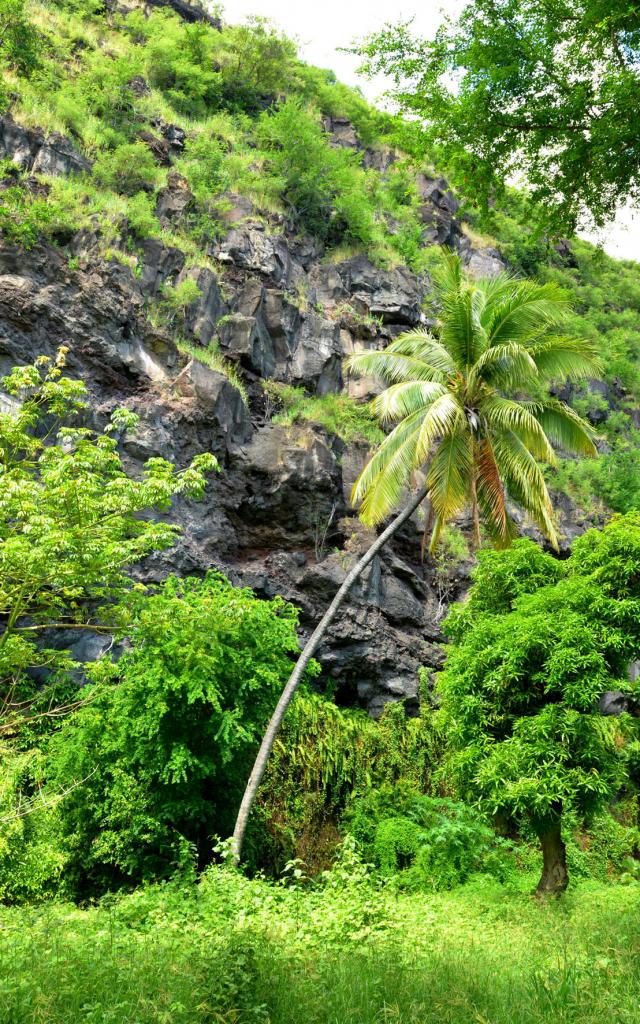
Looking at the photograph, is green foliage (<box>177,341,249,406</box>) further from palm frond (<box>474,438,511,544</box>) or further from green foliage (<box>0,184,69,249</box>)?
palm frond (<box>474,438,511,544</box>)

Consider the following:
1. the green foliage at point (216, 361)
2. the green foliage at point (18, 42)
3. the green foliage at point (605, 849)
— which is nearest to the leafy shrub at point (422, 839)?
the green foliage at point (605, 849)

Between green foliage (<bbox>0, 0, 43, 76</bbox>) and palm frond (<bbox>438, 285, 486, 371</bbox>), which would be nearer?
palm frond (<bbox>438, 285, 486, 371</bbox>)

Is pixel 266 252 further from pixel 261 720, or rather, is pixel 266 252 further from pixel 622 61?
pixel 622 61

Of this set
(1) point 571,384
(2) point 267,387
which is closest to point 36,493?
(2) point 267,387

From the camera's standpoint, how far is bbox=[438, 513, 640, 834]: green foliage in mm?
8672

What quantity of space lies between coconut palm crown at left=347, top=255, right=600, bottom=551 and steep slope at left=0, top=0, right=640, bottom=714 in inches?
55.6

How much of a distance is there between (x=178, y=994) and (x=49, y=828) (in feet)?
23.2

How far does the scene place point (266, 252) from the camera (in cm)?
2241

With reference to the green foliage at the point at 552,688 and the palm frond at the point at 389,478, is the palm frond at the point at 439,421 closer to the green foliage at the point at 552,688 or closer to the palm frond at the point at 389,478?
the palm frond at the point at 389,478

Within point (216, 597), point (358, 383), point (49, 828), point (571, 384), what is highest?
point (571, 384)

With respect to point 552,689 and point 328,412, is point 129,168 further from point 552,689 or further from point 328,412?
point 552,689

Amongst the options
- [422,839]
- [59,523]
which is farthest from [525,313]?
[422,839]

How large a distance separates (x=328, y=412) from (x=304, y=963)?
16.8 metres

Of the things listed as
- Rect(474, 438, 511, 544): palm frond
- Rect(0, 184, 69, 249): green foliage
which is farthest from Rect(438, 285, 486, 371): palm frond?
Rect(0, 184, 69, 249): green foliage
